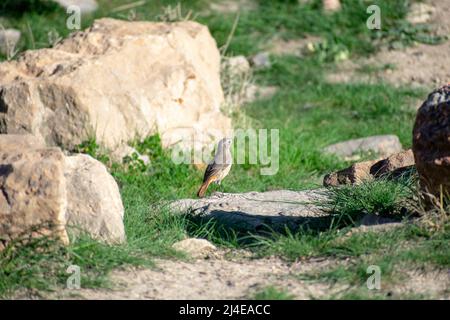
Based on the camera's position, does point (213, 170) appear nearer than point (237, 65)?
Yes

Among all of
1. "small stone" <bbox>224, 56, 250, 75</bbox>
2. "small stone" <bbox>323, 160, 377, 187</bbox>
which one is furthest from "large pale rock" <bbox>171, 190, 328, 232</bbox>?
"small stone" <bbox>224, 56, 250, 75</bbox>

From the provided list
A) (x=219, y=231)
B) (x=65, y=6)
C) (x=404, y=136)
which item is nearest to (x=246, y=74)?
(x=404, y=136)

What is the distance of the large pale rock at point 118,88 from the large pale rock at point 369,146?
1448mm

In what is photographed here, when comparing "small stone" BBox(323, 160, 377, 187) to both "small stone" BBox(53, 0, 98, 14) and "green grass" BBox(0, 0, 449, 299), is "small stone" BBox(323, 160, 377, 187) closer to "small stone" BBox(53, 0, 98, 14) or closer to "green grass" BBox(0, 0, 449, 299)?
"green grass" BBox(0, 0, 449, 299)

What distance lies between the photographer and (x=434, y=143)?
21.7 ft

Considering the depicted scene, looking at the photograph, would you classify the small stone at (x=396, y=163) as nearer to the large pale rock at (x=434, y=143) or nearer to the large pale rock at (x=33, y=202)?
the large pale rock at (x=434, y=143)

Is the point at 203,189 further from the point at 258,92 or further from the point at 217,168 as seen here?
the point at 258,92

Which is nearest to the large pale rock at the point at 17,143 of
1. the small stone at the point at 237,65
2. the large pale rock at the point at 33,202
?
the large pale rock at the point at 33,202

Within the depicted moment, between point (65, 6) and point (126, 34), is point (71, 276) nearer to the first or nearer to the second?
point (126, 34)

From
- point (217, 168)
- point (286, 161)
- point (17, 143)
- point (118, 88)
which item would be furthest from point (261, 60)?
point (17, 143)

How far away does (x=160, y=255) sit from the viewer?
691 centimetres

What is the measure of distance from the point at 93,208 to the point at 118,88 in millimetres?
3513

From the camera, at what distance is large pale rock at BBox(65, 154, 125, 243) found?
6.83 metres
